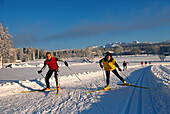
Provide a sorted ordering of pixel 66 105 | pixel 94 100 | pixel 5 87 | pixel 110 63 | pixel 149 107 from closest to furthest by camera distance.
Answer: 1. pixel 149 107
2. pixel 66 105
3. pixel 94 100
4. pixel 110 63
5. pixel 5 87

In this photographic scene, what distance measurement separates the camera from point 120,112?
12.1 ft

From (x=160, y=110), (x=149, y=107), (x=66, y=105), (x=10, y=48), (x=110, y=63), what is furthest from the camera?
(x=10, y=48)

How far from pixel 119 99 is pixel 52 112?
91.6 inches

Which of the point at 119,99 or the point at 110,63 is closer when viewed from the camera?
the point at 119,99

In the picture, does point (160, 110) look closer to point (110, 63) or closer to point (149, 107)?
point (149, 107)

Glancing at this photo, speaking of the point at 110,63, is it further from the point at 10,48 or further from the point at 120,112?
the point at 10,48

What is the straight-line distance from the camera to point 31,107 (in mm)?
4492

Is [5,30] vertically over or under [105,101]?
over

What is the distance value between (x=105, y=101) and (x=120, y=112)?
1.00 metres

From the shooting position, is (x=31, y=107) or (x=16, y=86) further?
(x=16, y=86)

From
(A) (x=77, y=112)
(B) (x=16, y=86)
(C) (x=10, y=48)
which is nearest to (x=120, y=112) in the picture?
(A) (x=77, y=112)

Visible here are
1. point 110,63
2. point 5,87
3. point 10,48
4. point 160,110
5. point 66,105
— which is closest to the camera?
point 160,110

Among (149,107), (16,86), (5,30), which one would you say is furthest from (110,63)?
(5,30)

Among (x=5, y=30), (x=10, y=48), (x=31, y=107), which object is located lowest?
(x=31, y=107)
